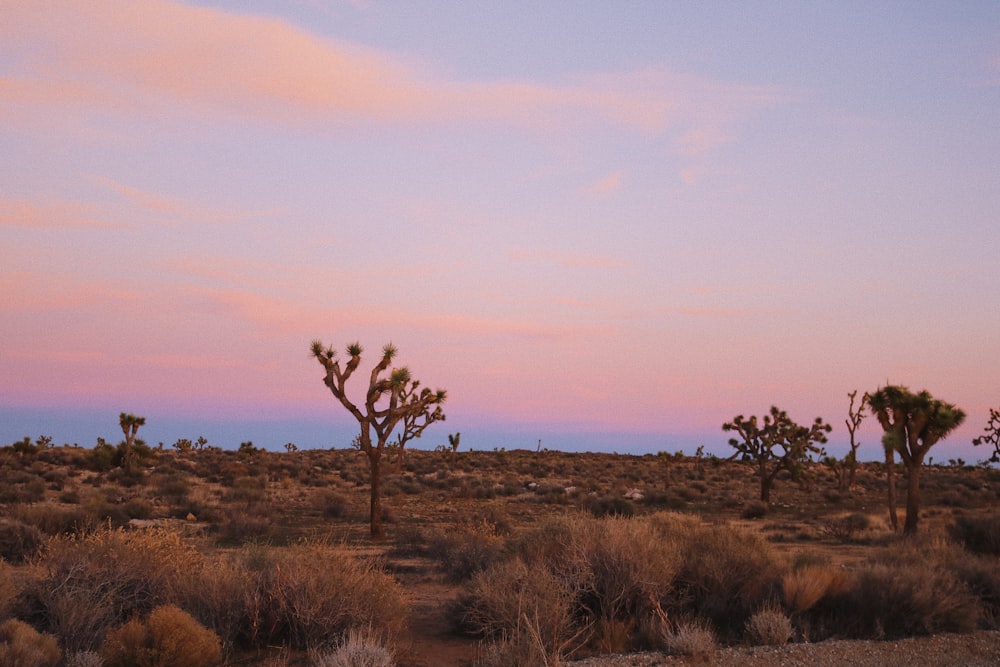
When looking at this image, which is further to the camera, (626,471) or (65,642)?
(626,471)

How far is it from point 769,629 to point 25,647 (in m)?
9.15

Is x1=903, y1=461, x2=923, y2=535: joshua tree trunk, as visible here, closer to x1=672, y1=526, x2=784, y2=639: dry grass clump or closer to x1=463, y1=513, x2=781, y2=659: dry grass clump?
x1=463, y1=513, x2=781, y2=659: dry grass clump

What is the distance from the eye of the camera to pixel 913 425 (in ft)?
83.1

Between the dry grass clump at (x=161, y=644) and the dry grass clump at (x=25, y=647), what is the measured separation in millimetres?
524

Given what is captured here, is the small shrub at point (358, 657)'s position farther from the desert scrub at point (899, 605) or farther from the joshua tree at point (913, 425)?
the joshua tree at point (913, 425)

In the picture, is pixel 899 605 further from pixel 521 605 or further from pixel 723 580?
pixel 521 605

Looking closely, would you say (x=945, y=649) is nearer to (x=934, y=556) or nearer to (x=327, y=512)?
(x=934, y=556)

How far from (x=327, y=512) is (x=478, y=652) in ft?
63.4

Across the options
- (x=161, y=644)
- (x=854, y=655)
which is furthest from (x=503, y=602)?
(x=854, y=655)

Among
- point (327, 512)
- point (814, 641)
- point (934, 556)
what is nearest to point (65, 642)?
point (814, 641)

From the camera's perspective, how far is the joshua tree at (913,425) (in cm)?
2473

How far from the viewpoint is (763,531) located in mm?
26234

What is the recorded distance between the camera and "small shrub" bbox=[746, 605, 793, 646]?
34.8 feet

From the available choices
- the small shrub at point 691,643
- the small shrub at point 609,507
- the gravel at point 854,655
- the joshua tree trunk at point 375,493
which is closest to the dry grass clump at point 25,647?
the gravel at point 854,655
